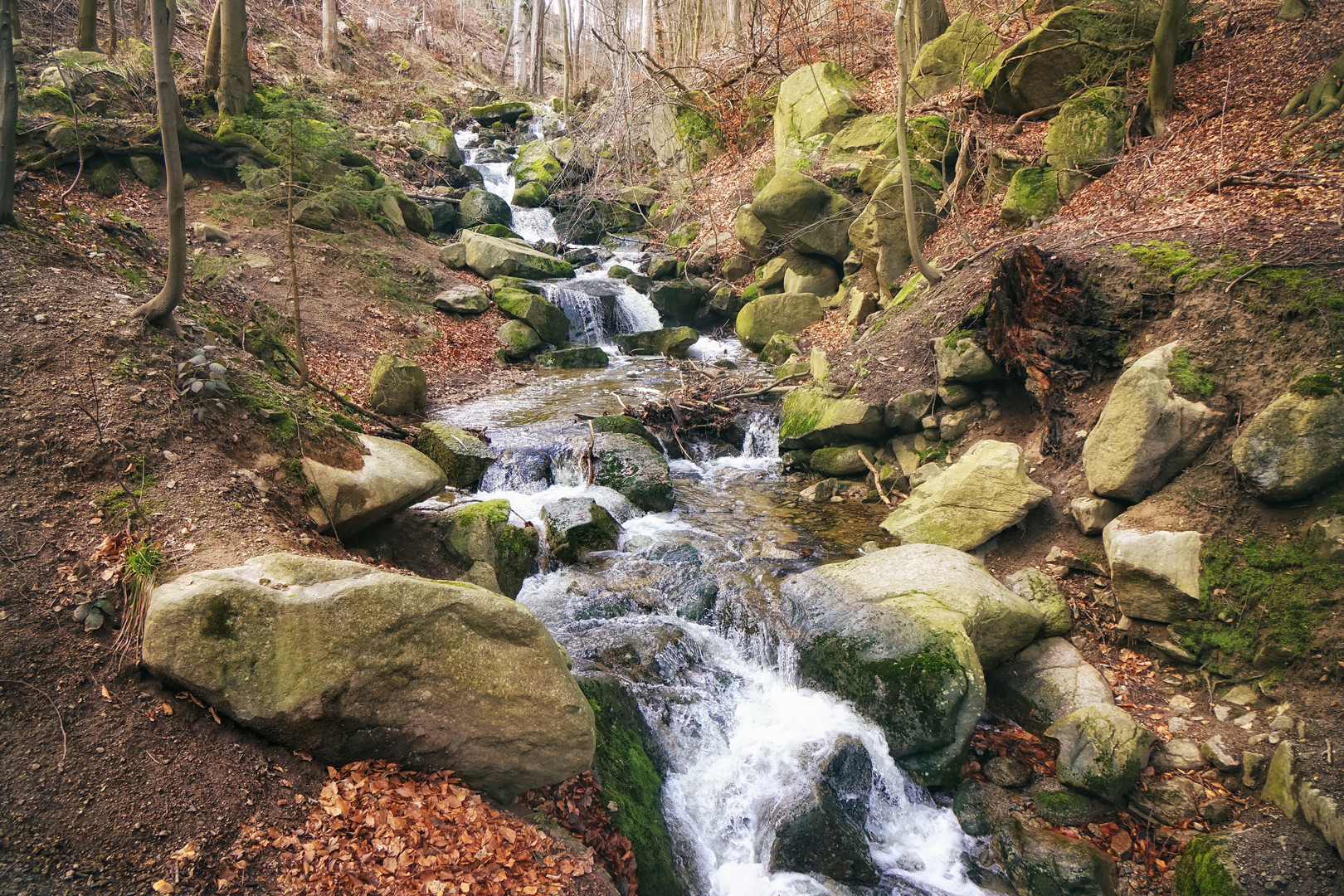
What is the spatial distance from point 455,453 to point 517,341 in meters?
7.23

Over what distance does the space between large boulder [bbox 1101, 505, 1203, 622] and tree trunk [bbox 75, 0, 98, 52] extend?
67.7 feet

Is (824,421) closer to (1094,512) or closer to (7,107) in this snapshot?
(1094,512)

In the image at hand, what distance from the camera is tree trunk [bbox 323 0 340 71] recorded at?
85.6ft

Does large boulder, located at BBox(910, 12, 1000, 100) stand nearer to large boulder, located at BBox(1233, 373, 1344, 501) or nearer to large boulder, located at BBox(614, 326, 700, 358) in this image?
large boulder, located at BBox(614, 326, 700, 358)

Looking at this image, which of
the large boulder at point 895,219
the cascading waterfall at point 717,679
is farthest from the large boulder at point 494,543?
the large boulder at point 895,219

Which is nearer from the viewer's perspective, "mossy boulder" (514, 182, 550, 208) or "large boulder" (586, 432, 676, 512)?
"large boulder" (586, 432, 676, 512)

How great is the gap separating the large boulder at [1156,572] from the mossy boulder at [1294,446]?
0.74 m

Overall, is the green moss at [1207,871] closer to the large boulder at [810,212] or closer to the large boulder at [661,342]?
the large boulder at [810,212]

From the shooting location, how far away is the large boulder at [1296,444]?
5.57 m

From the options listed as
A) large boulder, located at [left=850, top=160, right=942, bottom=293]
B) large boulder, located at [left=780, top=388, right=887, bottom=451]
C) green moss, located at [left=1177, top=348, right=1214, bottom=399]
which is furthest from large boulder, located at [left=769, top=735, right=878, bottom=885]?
large boulder, located at [left=850, top=160, right=942, bottom=293]

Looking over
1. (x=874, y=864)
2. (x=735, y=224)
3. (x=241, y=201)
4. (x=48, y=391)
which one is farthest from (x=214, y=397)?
(x=735, y=224)

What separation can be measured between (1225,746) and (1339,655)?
1.12m

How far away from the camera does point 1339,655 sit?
518 centimetres

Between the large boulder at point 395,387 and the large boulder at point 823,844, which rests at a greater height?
the large boulder at point 395,387
